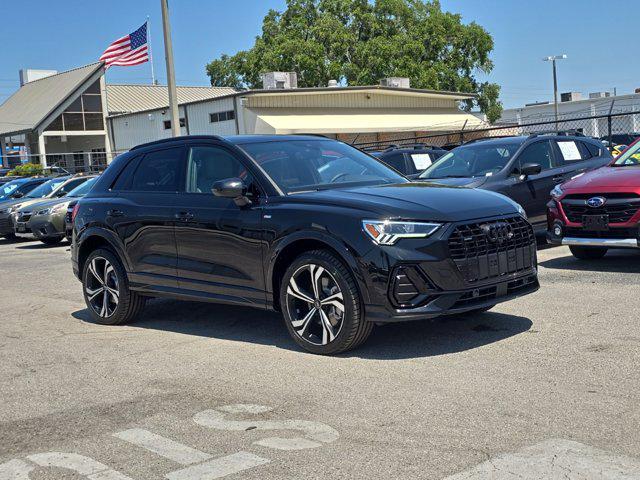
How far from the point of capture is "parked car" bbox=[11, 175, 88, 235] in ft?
67.3

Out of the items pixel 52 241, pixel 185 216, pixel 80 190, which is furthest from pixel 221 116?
pixel 185 216

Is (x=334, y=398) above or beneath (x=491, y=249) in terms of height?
beneath

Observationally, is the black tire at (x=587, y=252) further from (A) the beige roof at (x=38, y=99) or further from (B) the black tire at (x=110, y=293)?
(A) the beige roof at (x=38, y=99)

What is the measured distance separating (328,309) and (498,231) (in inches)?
55.4

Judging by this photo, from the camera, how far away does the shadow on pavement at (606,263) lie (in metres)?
10.0

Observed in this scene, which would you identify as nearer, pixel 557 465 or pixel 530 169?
pixel 557 465

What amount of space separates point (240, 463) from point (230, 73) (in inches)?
3087

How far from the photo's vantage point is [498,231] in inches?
258

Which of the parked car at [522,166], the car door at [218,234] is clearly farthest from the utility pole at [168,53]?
the car door at [218,234]

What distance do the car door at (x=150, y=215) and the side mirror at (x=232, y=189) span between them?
848 mm

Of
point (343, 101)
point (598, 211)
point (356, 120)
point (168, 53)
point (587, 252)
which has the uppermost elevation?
point (343, 101)

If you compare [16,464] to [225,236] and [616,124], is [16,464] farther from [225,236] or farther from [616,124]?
[616,124]

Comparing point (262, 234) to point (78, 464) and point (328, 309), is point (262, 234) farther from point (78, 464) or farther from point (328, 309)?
point (78, 464)

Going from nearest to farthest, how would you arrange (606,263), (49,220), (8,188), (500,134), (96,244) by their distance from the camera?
(96,244) → (606,263) → (49,220) → (8,188) → (500,134)
